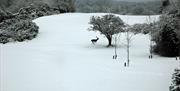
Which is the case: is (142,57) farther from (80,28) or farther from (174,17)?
(80,28)

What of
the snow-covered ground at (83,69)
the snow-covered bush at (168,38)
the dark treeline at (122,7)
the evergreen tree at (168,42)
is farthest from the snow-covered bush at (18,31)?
the dark treeline at (122,7)

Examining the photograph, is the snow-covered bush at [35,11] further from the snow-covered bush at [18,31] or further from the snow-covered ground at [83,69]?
the snow-covered ground at [83,69]

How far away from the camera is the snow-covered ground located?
586 inches

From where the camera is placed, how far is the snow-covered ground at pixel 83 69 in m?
14.9

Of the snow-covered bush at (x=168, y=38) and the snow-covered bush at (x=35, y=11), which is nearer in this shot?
the snow-covered bush at (x=168, y=38)

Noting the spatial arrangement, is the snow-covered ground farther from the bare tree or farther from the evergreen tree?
the evergreen tree

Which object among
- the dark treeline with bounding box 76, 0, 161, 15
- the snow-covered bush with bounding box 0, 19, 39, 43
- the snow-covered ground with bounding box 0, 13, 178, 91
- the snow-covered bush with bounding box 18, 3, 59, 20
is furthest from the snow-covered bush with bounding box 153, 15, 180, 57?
the dark treeline with bounding box 76, 0, 161, 15

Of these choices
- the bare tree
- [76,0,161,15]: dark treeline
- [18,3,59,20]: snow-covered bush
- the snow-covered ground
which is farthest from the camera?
[76,0,161,15]: dark treeline

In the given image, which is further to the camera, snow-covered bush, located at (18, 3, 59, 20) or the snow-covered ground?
snow-covered bush, located at (18, 3, 59, 20)

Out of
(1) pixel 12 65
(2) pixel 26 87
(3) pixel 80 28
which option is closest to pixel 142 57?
(1) pixel 12 65

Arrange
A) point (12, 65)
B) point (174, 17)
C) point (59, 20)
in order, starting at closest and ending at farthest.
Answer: point (12, 65) < point (174, 17) < point (59, 20)

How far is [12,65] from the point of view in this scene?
19.8 m

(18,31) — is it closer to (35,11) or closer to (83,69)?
(35,11)

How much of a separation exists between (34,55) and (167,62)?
9.37 m
